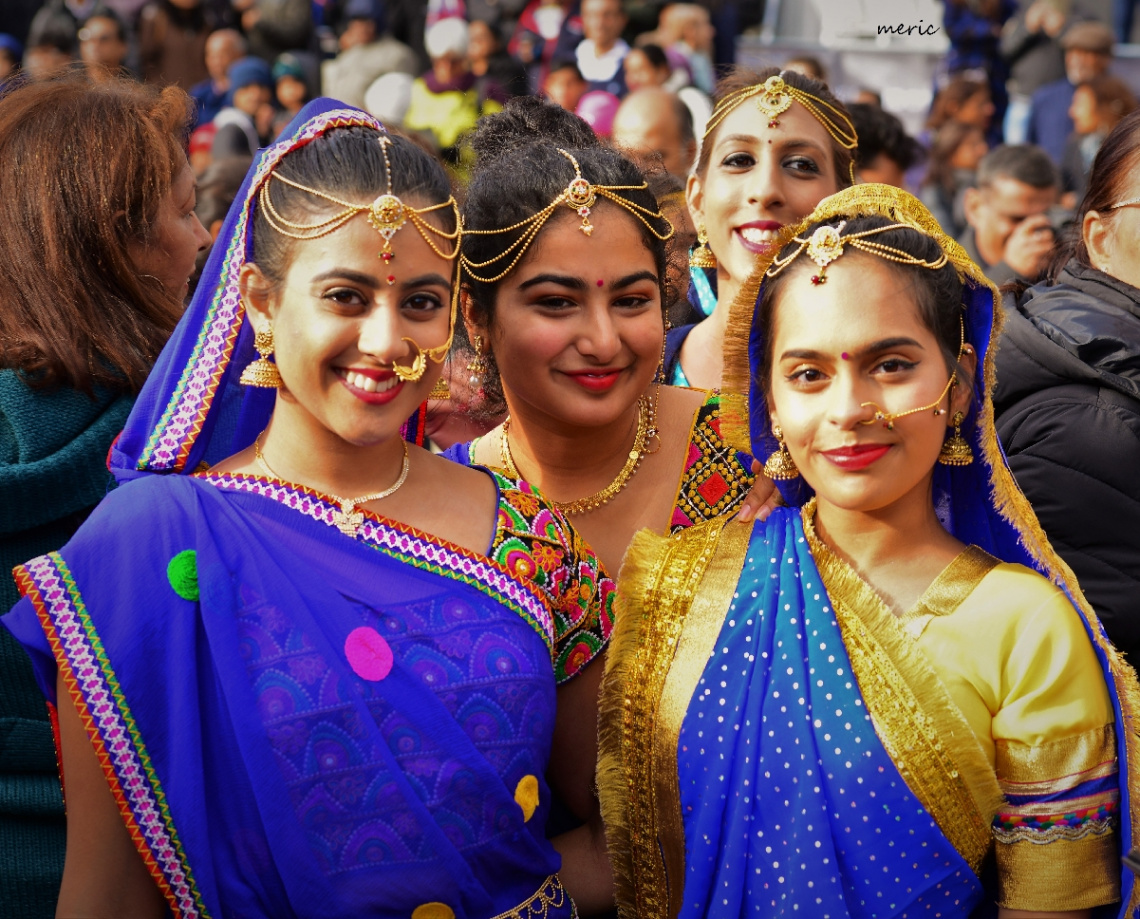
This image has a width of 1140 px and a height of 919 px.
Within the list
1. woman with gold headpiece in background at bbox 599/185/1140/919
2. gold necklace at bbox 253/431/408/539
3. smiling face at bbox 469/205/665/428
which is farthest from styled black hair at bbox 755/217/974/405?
gold necklace at bbox 253/431/408/539

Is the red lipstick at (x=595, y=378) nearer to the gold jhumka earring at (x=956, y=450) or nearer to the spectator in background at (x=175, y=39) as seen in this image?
the gold jhumka earring at (x=956, y=450)

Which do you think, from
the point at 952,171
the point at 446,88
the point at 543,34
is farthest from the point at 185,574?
the point at 543,34

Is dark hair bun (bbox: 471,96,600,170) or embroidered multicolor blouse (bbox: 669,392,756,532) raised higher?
dark hair bun (bbox: 471,96,600,170)

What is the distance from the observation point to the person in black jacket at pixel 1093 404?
2.77 m

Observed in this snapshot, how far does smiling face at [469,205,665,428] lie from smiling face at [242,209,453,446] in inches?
20.3

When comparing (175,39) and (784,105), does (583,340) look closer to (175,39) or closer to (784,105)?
(784,105)

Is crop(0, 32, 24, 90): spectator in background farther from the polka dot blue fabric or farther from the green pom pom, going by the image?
the polka dot blue fabric

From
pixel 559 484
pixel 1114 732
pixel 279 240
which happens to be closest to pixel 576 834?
pixel 559 484

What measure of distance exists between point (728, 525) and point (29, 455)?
131cm

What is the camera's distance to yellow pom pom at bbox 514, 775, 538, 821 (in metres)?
2.02

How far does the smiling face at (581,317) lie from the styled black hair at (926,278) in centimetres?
39

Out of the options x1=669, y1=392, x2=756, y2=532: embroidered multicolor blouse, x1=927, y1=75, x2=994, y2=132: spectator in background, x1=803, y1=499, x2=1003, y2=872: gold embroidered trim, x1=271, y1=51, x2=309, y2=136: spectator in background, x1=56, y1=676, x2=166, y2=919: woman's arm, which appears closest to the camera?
x1=56, y1=676, x2=166, y2=919: woman's arm

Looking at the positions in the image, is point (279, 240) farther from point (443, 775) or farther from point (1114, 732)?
point (1114, 732)

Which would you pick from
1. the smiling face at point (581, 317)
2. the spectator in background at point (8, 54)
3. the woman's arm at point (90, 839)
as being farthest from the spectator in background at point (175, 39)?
the woman's arm at point (90, 839)
